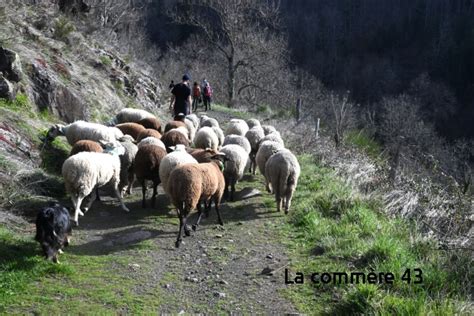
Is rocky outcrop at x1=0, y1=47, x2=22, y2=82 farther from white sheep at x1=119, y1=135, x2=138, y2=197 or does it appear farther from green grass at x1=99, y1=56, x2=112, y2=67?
green grass at x1=99, y1=56, x2=112, y2=67

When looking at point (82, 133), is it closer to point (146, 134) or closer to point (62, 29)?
point (146, 134)

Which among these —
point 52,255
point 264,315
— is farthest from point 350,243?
point 52,255

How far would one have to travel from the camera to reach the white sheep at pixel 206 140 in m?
10.6

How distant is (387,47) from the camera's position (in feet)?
242

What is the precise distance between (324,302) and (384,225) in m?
2.39

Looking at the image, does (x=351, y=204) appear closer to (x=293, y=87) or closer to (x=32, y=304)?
(x=32, y=304)

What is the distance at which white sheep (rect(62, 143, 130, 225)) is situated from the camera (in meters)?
6.94

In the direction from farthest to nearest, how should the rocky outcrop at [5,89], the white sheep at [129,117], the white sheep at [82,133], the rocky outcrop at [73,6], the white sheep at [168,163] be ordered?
the rocky outcrop at [73,6]
the white sheep at [129,117]
the rocky outcrop at [5,89]
the white sheep at [82,133]
the white sheep at [168,163]

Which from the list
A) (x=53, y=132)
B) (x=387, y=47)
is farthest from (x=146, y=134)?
(x=387, y=47)

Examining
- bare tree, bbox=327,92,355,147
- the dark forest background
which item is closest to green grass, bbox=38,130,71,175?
bare tree, bbox=327,92,355,147

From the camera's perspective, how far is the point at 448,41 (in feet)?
218

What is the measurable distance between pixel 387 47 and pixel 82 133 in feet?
234

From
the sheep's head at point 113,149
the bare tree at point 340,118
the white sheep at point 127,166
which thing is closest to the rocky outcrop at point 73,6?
the bare tree at point 340,118

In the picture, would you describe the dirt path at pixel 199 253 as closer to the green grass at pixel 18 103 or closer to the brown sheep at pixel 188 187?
the brown sheep at pixel 188 187
